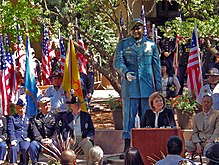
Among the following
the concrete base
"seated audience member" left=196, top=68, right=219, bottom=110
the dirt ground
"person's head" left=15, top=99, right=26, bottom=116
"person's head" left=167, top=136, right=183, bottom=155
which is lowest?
the concrete base

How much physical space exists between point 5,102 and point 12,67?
1331mm

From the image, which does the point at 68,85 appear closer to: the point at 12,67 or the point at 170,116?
the point at 12,67

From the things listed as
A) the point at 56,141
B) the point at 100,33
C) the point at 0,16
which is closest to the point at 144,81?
the point at 56,141

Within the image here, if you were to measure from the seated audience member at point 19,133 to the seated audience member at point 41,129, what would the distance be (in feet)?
0.36

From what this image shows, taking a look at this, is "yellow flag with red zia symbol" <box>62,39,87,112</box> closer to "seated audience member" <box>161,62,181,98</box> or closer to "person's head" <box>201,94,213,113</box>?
"seated audience member" <box>161,62,181,98</box>

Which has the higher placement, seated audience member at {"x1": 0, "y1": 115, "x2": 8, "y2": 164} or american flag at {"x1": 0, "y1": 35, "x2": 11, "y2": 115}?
american flag at {"x1": 0, "y1": 35, "x2": 11, "y2": 115}

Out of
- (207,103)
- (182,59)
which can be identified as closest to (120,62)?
(207,103)

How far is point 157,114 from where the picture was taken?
364 inches

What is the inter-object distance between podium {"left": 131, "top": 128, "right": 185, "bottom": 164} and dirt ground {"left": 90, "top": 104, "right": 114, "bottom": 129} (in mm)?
4498

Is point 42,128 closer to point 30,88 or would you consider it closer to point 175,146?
point 30,88

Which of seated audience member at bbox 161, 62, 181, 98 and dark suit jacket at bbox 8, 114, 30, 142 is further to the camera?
seated audience member at bbox 161, 62, 181, 98

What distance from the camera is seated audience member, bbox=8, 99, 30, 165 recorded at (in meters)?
9.64

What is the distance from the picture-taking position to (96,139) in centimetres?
1139

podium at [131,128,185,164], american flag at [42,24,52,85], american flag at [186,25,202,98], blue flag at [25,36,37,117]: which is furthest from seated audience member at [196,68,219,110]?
american flag at [42,24,52,85]
